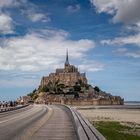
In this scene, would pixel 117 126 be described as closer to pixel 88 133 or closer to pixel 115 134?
pixel 115 134

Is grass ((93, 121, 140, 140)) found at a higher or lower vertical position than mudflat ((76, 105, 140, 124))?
lower

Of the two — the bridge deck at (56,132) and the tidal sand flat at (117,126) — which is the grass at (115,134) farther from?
the bridge deck at (56,132)

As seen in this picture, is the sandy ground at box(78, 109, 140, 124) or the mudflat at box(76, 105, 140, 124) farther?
the mudflat at box(76, 105, 140, 124)

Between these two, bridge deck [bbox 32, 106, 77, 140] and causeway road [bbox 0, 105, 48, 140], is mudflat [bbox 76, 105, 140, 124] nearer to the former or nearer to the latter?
causeway road [bbox 0, 105, 48, 140]

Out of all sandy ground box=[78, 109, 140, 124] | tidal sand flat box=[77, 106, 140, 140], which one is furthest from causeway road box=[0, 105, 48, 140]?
sandy ground box=[78, 109, 140, 124]

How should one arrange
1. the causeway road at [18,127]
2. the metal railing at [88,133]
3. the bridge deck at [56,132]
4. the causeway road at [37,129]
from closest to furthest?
1. the metal railing at [88,133]
2. the bridge deck at [56,132]
3. the causeway road at [37,129]
4. the causeway road at [18,127]

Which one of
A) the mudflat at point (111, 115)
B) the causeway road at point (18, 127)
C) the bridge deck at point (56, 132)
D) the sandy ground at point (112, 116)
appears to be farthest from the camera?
A: the mudflat at point (111, 115)

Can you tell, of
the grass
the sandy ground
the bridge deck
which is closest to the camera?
the bridge deck

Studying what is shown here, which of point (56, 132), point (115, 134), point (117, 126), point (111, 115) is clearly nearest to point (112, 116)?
point (111, 115)

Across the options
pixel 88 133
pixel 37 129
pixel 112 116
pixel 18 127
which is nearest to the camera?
pixel 88 133

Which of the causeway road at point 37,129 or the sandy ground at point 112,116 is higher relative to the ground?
the sandy ground at point 112,116

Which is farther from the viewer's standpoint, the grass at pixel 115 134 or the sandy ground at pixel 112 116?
the sandy ground at pixel 112 116

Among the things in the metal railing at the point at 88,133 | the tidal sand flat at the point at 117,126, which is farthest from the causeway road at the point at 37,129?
the tidal sand flat at the point at 117,126

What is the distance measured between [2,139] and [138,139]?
320 inches
